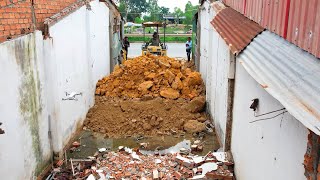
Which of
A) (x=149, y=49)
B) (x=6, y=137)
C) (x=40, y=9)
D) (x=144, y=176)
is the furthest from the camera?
(x=149, y=49)

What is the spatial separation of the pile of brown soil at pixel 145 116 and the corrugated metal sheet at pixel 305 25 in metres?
7.11

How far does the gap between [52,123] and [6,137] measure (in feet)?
7.69

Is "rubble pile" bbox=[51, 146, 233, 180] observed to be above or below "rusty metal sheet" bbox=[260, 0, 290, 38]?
below

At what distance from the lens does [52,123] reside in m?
8.38

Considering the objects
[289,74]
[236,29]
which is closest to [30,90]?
[236,29]

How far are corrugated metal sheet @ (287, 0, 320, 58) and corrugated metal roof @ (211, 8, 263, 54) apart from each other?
144 cm

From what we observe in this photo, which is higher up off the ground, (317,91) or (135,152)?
(317,91)

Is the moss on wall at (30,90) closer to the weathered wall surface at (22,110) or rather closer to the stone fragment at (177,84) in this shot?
the weathered wall surface at (22,110)

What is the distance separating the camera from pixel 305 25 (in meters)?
3.52

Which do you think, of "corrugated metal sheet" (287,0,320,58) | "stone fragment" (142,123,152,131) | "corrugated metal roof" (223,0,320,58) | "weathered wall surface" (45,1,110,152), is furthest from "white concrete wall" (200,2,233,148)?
"weathered wall surface" (45,1,110,152)

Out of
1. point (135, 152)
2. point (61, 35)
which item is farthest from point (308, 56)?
point (61, 35)

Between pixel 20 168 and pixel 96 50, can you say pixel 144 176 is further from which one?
pixel 96 50

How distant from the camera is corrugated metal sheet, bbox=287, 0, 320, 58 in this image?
320 cm

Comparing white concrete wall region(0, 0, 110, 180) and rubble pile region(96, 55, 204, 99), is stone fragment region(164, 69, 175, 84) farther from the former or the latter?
white concrete wall region(0, 0, 110, 180)
